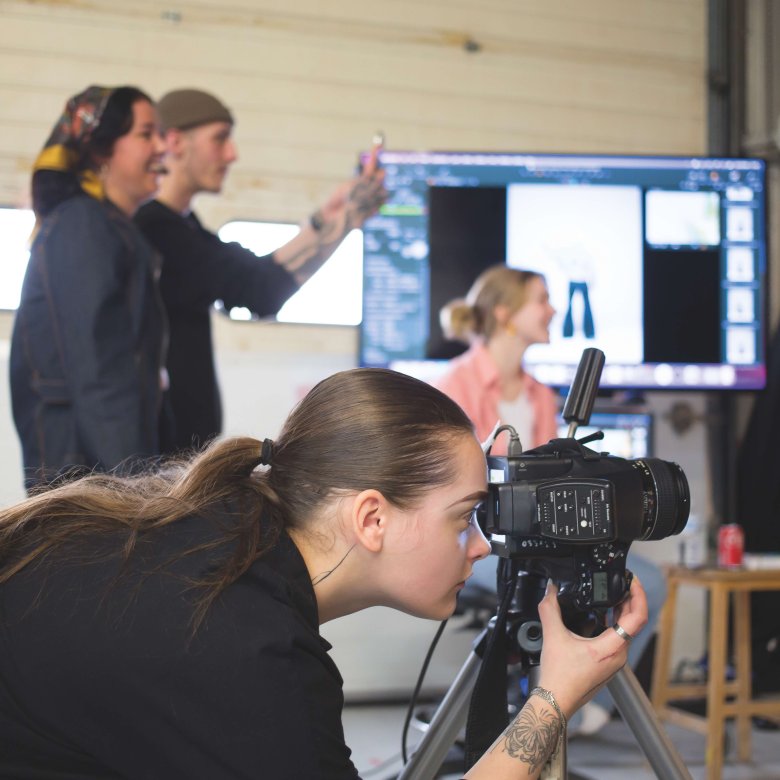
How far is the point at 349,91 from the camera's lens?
12.1 ft

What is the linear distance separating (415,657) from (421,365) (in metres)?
1.00

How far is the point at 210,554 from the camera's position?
104 centimetres

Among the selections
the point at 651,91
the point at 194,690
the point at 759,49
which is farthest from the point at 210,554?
the point at 759,49

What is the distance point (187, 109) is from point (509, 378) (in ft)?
3.94

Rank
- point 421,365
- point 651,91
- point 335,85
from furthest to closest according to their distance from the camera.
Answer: point 651,91 < point 335,85 < point 421,365

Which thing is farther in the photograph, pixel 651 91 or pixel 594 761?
pixel 651 91

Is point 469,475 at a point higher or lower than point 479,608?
higher

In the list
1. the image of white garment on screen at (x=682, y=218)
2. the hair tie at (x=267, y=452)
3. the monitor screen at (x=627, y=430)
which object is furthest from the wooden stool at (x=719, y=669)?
the hair tie at (x=267, y=452)

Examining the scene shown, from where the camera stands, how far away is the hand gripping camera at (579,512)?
121 cm

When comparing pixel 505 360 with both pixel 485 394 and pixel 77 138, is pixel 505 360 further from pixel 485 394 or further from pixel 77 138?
pixel 77 138

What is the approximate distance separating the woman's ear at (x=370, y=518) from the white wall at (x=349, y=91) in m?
2.40

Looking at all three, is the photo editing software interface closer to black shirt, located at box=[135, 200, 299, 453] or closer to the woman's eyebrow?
black shirt, located at box=[135, 200, 299, 453]

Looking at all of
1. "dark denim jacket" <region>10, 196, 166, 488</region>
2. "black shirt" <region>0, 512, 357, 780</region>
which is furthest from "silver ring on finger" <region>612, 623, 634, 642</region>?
"dark denim jacket" <region>10, 196, 166, 488</region>

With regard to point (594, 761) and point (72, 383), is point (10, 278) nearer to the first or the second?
A: point (72, 383)
